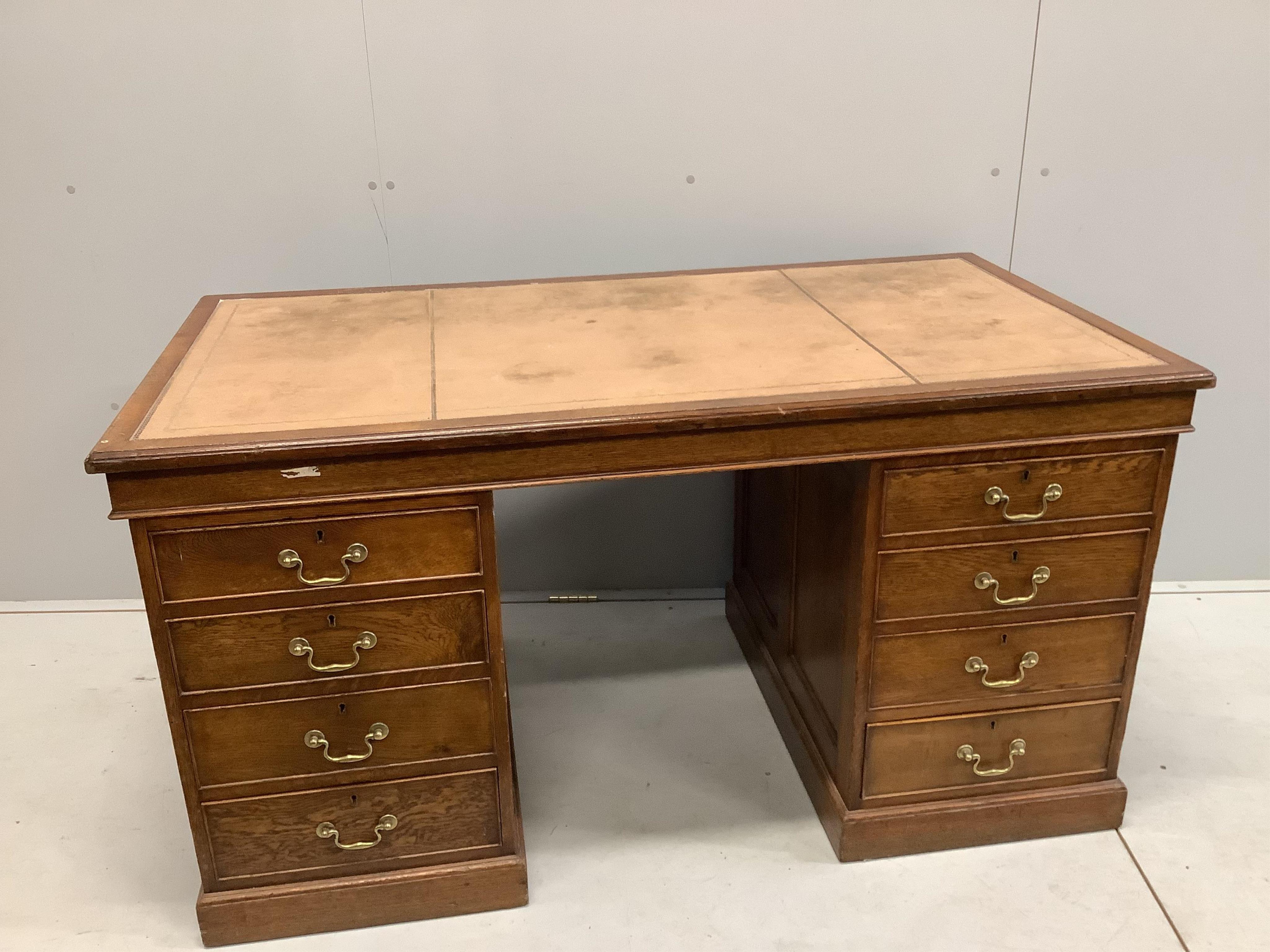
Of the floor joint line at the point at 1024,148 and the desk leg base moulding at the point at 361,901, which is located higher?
the floor joint line at the point at 1024,148

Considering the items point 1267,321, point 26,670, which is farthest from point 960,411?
point 26,670

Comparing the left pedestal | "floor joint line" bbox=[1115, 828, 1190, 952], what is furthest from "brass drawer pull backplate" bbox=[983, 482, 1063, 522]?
the left pedestal

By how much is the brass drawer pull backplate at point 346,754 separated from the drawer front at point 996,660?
83cm

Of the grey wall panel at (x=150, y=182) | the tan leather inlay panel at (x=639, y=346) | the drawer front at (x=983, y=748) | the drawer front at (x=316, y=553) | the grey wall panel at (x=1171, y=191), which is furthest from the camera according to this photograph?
the grey wall panel at (x=1171, y=191)

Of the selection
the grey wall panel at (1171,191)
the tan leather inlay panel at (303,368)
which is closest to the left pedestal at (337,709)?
the tan leather inlay panel at (303,368)

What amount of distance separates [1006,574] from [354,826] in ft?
3.82

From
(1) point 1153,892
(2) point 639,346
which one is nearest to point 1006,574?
(1) point 1153,892

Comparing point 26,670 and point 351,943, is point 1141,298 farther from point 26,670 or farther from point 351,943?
point 26,670

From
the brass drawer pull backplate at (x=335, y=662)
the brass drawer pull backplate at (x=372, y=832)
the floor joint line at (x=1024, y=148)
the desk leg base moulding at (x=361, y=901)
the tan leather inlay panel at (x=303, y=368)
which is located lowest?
the desk leg base moulding at (x=361, y=901)

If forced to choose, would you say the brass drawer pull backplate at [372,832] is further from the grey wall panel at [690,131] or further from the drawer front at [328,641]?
the grey wall panel at [690,131]

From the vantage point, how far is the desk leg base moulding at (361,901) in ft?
5.99

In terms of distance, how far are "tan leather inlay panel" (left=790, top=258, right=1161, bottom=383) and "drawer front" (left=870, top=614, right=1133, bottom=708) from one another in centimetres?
45

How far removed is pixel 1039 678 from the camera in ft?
6.38

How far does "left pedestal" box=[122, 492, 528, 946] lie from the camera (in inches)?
64.7
